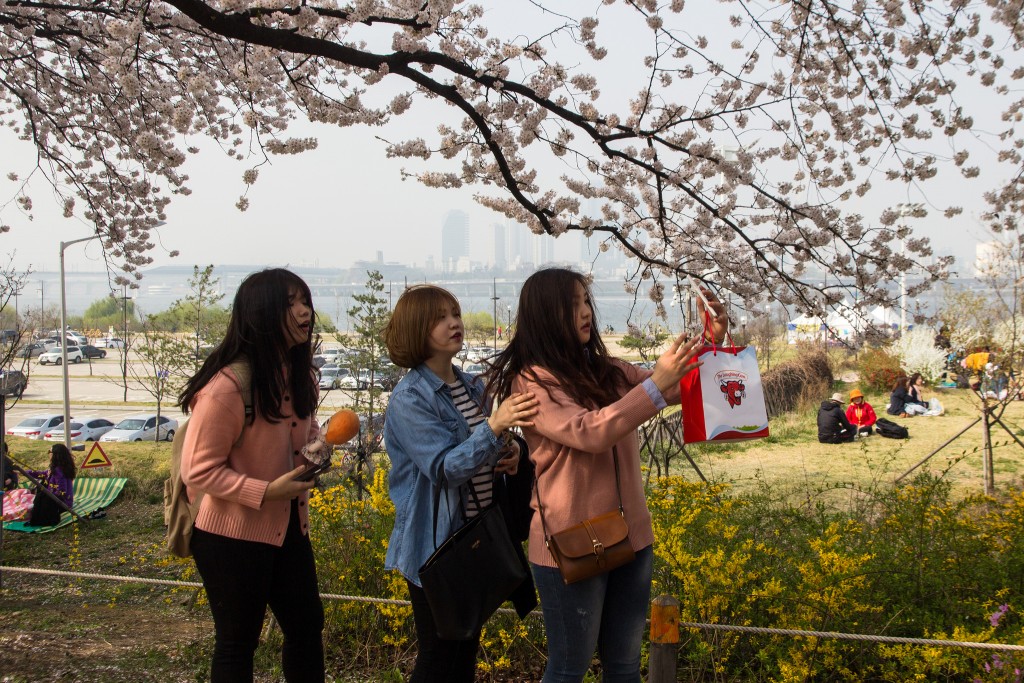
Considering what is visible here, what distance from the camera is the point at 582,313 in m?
2.10

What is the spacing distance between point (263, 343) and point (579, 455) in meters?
0.90

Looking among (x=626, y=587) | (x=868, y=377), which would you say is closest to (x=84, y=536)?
(x=626, y=587)

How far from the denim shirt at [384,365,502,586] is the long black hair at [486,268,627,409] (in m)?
0.17

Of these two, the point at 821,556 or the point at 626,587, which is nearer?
the point at 626,587

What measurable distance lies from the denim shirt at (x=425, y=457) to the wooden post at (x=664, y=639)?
0.77m

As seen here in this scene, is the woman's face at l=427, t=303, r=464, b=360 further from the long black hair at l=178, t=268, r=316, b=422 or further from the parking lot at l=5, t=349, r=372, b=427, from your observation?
the parking lot at l=5, t=349, r=372, b=427

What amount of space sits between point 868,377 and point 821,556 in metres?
17.7

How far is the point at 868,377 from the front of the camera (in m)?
19.3

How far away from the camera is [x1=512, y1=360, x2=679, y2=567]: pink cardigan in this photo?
1892 mm

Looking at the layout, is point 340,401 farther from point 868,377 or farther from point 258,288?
point 258,288

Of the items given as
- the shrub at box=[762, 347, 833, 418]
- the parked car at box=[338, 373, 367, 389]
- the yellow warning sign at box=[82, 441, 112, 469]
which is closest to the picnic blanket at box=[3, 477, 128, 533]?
the yellow warning sign at box=[82, 441, 112, 469]

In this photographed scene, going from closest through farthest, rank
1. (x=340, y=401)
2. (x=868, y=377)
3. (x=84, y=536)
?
(x=84, y=536), (x=868, y=377), (x=340, y=401)

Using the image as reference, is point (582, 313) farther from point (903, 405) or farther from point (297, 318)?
point (903, 405)

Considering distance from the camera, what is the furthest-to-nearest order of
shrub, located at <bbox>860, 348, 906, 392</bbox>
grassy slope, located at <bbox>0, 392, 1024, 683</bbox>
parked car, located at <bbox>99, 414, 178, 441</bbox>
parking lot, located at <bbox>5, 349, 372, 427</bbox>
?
parking lot, located at <bbox>5, 349, 372, 427</bbox>, parked car, located at <bbox>99, 414, 178, 441</bbox>, shrub, located at <bbox>860, 348, 906, 392</bbox>, grassy slope, located at <bbox>0, 392, 1024, 683</bbox>
